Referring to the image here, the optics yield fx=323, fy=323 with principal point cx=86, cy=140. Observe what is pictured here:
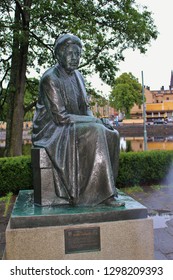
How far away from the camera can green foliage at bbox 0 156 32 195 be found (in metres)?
9.05

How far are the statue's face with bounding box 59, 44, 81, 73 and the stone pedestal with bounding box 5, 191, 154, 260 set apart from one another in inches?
69.7

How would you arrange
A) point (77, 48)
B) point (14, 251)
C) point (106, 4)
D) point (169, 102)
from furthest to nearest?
1. point (169, 102)
2. point (106, 4)
3. point (77, 48)
4. point (14, 251)

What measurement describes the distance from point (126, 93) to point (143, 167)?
1695 inches

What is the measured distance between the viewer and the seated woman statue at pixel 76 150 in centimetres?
354

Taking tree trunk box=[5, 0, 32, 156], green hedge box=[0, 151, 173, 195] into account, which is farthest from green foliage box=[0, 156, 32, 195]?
tree trunk box=[5, 0, 32, 156]

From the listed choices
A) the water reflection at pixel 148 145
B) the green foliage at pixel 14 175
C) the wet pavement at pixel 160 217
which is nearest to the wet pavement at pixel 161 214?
the wet pavement at pixel 160 217

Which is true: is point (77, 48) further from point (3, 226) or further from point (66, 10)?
point (66, 10)

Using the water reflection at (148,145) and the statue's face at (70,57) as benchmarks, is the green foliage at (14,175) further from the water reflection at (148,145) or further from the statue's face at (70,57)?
the water reflection at (148,145)

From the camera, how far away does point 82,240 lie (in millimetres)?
3217

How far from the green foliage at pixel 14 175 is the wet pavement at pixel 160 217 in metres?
1.46

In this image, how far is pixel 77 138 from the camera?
140 inches

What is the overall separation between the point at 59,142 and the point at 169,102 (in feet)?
238

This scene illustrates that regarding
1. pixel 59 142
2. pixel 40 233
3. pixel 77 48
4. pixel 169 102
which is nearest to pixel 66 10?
pixel 77 48

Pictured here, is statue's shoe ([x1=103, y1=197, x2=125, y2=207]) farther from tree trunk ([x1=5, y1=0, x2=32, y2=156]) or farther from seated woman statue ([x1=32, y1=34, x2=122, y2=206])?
tree trunk ([x1=5, y1=0, x2=32, y2=156])
